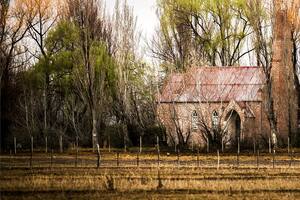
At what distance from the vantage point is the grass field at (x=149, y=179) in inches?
984

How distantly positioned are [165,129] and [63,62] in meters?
10.7

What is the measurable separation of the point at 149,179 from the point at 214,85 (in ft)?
102

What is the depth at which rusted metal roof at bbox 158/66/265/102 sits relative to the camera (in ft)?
188

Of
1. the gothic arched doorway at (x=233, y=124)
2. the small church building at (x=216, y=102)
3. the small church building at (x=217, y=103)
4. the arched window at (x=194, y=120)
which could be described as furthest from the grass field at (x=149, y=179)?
the arched window at (x=194, y=120)

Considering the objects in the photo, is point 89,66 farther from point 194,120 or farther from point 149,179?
point 149,179

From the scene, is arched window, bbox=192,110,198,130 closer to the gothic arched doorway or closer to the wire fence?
the gothic arched doorway

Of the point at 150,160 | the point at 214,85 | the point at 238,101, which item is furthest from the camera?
the point at 214,85

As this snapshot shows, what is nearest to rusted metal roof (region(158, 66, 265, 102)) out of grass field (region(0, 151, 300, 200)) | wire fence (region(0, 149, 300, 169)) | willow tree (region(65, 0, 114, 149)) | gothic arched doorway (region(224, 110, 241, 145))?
gothic arched doorway (region(224, 110, 241, 145))

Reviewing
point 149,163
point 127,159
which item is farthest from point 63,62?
point 149,163

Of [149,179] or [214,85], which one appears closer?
[149,179]

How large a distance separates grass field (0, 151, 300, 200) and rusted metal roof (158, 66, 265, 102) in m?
17.5

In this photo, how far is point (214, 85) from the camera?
59375 millimetres

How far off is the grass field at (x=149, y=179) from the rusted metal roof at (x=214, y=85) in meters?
17.5

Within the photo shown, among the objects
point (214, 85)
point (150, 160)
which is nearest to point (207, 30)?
point (214, 85)
